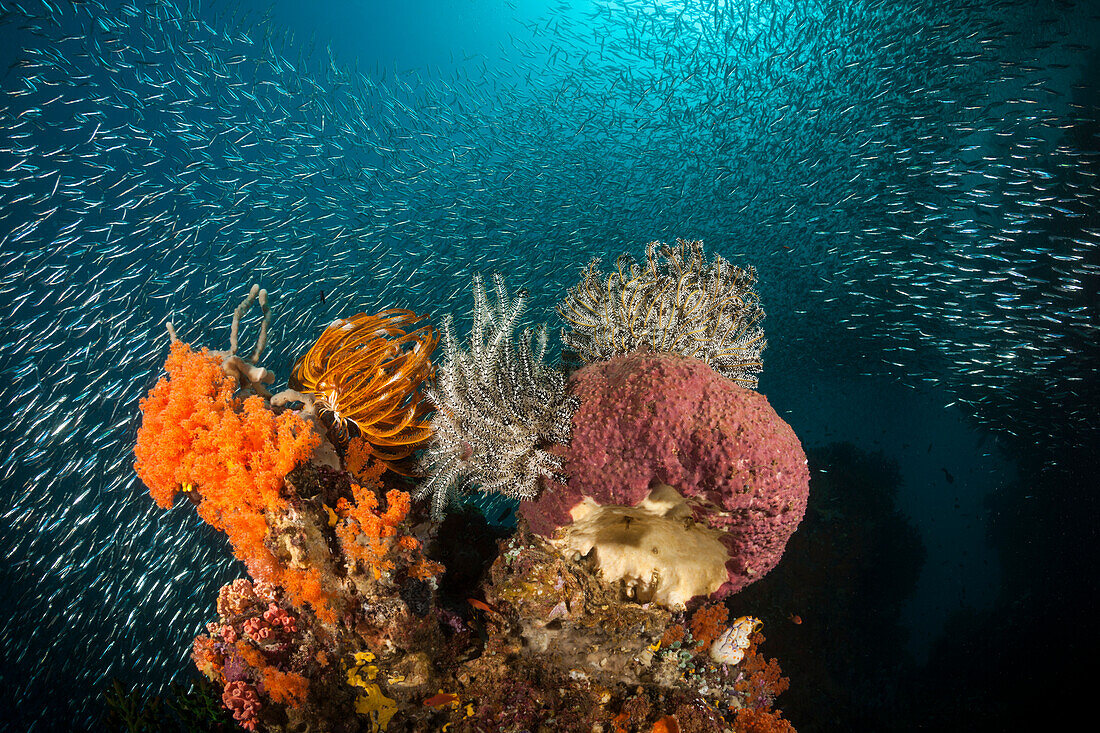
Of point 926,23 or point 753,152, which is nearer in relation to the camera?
point 926,23

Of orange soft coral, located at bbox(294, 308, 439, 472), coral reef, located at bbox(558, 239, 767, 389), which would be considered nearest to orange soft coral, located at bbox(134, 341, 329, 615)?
orange soft coral, located at bbox(294, 308, 439, 472)

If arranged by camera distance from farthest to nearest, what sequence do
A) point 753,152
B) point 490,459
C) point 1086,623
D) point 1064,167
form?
point 1086,623
point 753,152
point 1064,167
point 490,459

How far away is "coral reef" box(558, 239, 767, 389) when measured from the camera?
11.4 ft

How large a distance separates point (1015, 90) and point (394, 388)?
19.6 metres

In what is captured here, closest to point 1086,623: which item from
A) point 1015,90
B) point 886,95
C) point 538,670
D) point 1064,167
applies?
point 1064,167

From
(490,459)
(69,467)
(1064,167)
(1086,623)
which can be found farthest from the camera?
(1086,623)

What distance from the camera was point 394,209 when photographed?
11.3m

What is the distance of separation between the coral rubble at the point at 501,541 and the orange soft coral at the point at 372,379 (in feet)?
0.06

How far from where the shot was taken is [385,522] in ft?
9.69

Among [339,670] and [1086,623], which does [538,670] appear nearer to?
[339,670]

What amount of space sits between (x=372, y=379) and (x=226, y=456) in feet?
3.57

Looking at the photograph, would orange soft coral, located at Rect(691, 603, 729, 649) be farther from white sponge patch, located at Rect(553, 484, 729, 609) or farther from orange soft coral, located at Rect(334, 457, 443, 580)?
orange soft coral, located at Rect(334, 457, 443, 580)

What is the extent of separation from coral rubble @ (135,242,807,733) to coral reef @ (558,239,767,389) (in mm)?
44

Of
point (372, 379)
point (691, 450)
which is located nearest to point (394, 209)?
point (372, 379)
